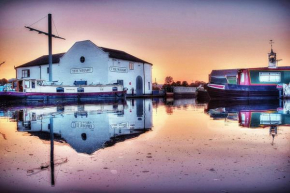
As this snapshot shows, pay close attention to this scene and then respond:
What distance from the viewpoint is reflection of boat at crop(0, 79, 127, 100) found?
2297 cm

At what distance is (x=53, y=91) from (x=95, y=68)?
795cm

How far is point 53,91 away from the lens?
24766mm

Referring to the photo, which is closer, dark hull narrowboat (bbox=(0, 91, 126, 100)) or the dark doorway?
dark hull narrowboat (bbox=(0, 91, 126, 100))

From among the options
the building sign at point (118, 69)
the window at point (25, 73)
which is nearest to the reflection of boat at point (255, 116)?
the building sign at point (118, 69)

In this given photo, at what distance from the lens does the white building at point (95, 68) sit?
31.1 meters

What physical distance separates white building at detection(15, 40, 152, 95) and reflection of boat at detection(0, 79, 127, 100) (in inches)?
116

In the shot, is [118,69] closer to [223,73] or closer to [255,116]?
[255,116]

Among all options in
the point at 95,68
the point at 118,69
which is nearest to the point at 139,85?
the point at 118,69

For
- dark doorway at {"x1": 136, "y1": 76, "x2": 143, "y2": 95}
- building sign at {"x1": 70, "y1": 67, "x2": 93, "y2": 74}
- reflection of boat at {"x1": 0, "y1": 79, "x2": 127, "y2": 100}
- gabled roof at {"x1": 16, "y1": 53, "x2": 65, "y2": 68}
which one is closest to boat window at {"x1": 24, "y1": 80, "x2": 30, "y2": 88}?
reflection of boat at {"x1": 0, "y1": 79, "x2": 127, "y2": 100}

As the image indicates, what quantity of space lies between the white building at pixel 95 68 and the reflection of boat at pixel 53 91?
9.69 ft

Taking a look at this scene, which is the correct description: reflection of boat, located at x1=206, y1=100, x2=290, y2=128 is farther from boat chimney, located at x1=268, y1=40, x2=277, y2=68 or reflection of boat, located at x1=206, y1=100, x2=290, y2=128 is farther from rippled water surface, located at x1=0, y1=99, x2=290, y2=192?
boat chimney, located at x1=268, y1=40, x2=277, y2=68

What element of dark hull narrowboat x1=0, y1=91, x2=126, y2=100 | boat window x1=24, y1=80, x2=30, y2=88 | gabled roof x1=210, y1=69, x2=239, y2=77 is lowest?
dark hull narrowboat x1=0, y1=91, x2=126, y2=100

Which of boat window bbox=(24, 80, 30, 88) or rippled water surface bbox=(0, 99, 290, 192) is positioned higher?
boat window bbox=(24, 80, 30, 88)

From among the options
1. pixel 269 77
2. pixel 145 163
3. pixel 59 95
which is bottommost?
pixel 145 163
